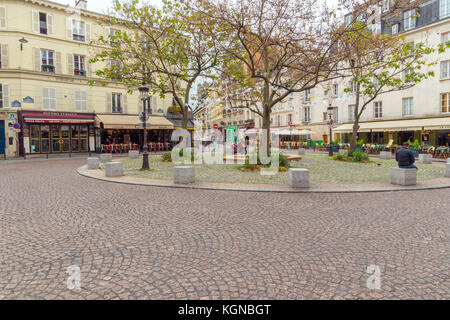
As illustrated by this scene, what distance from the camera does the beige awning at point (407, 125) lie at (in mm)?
22812

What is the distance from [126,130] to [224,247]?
27540 millimetres

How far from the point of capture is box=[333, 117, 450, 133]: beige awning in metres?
22.8

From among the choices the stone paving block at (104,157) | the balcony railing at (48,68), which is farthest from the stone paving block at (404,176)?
the balcony railing at (48,68)

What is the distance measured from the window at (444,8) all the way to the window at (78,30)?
32321 mm

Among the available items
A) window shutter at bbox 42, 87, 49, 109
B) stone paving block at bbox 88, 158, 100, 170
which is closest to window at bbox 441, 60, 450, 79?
stone paving block at bbox 88, 158, 100, 170

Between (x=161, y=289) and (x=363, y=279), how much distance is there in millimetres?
2218

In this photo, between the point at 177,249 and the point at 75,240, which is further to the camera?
the point at 75,240

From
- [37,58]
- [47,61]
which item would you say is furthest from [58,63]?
[37,58]

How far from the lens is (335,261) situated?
3.54m

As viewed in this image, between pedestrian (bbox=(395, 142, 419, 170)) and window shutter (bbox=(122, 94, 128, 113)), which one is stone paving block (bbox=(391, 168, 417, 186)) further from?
window shutter (bbox=(122, 94, 128, 113))

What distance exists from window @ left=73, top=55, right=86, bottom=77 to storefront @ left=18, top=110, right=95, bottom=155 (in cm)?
389

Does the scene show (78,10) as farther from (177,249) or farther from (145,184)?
(177,249)
